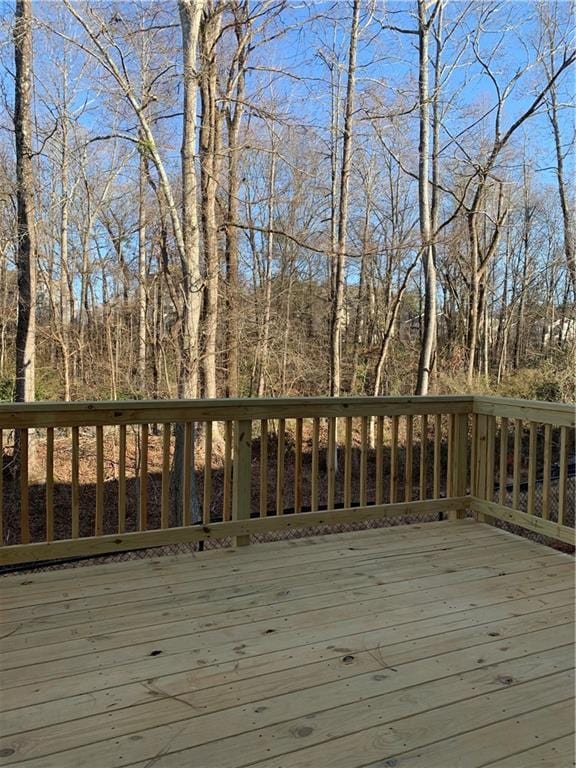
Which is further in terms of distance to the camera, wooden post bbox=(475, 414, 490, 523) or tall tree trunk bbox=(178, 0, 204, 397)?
tall tree trunk bbox=(178, 0, 204, 397)

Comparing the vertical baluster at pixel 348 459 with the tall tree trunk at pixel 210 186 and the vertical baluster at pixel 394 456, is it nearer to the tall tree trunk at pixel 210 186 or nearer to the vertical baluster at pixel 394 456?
the vertical baluster at pixel 394 456

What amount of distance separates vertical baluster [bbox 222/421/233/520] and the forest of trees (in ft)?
14.9

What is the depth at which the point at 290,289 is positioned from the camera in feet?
38.4

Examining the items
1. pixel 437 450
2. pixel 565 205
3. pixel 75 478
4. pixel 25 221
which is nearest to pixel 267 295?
pixel 25 221

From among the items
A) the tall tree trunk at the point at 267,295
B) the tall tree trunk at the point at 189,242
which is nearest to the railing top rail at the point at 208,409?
the tall tree trunk at the point at 189,242

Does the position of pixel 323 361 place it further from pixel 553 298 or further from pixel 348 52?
pixel 553 298

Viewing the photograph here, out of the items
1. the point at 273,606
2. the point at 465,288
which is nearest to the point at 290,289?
the point at 465,288

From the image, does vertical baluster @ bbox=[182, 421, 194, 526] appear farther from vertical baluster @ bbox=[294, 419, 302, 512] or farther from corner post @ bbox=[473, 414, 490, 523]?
corner post @ bbox=[473, 414, 490, 523]

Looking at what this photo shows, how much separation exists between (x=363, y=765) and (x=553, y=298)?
16.5 metres

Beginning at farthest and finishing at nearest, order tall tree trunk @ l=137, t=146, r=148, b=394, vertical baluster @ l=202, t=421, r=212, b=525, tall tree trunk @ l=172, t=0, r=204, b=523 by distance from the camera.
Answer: tall tree trunk @ l=137, t=146, r=148, b=394, tall tree trunk @ l=172, t=0, r=204, b=523, vertical baluster @ l=202, t=421, r=212, b=525

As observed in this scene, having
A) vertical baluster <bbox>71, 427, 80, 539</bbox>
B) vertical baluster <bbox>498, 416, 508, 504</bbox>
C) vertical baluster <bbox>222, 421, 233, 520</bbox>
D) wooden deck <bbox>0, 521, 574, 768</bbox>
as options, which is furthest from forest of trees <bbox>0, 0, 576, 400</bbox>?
wooden deck <bbox>0, 521, 574, 768</bbox>

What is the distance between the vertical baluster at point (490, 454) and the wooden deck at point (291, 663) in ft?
2.33

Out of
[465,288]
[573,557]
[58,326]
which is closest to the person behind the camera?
[573,557]

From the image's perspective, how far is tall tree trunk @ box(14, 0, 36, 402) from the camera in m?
7.93
